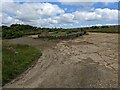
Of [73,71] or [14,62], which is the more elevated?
[14,62]

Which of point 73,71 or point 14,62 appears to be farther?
point 14,62

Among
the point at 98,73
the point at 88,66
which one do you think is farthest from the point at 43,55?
the point at 98,73

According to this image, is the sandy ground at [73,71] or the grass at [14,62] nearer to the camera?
the sandy ground at [73,71]

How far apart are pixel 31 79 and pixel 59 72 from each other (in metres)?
1.22

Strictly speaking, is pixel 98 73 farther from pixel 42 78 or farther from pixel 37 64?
pixel 37 64

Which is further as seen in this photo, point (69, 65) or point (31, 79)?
point (69, 65)

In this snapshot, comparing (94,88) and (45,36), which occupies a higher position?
(45,36)

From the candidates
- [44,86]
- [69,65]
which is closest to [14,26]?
[69,65]

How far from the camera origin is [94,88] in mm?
8109

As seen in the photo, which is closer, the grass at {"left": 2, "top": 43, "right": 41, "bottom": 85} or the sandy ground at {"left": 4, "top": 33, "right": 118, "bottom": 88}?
the sandy ground at {"left": 4, "top": 33, "right": 118, "bottom": 88}

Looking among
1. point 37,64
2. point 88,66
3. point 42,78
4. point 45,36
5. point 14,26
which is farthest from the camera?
point 14,26

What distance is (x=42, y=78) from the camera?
935 centimetres

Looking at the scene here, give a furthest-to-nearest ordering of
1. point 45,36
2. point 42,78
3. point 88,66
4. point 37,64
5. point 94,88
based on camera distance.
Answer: point 45,36, point 37,64, point 88,66, point 42,78, point 94,88

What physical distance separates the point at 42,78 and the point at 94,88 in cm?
215
